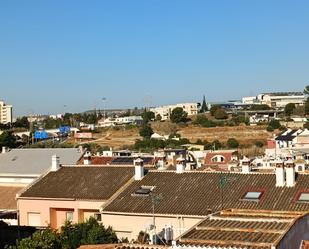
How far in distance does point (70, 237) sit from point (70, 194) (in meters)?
7.91

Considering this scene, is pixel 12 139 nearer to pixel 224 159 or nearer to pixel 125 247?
pixel 224 159

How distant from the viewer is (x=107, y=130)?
14100 centimetres

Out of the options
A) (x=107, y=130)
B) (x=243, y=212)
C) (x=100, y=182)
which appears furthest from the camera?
(x=107, y=130)

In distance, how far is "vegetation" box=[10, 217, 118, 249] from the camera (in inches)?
813

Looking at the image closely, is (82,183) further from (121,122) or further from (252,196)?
(121,122)

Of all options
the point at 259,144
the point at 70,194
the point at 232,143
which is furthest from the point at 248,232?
the point at 259,144

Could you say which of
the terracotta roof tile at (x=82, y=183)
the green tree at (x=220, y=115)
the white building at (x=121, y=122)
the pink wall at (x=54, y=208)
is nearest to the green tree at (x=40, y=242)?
the pink wall at (x=54, y=208)

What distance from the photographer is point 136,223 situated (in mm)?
26438

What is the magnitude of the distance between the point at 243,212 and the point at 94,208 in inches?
451

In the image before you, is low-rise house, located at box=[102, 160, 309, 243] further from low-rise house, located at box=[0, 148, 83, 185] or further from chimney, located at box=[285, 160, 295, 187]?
low-rise house, located at box=[0, 148, 83, 185]

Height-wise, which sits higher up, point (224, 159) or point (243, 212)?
point (243, 212)

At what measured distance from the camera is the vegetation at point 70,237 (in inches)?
813

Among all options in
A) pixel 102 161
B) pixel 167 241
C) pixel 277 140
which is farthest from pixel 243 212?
pixel 277 140

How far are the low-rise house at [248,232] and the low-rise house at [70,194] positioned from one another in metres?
11.5
